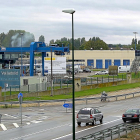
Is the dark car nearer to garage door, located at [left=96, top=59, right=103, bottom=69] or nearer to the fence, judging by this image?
the fence

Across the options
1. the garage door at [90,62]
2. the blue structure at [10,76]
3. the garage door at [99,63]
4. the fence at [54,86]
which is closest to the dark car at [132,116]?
the fence at [54,86]

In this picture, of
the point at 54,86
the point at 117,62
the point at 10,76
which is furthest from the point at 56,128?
the point at 117,62

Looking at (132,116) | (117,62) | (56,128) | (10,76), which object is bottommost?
(56,128)

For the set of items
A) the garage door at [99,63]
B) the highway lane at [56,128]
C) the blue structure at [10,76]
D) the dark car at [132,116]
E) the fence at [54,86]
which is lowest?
the highway lane at [56,128]

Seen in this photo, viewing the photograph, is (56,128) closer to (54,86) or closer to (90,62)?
(54,86)

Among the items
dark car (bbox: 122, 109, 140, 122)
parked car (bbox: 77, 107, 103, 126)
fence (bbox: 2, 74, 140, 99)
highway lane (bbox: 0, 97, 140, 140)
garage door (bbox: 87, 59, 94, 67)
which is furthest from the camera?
garage door (bbox: 87, 59, 94, 67)

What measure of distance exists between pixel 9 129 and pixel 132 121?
31.6 feet

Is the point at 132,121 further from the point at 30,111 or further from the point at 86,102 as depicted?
the point at 86,102

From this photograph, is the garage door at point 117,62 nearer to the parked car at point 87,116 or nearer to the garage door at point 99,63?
the garage door at point 99,63

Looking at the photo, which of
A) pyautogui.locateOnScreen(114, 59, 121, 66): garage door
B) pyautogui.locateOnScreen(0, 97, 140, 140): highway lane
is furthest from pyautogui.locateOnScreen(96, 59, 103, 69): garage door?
pyautogui.locateOnScreen(0, 97, 140, 140): highway lane

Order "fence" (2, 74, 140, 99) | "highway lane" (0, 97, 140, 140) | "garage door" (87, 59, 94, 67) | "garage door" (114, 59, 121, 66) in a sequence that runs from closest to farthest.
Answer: "highway lane" (0, 97, 140, 140) < "fence" (2, 74, 140, 99) < "garage door" (114, 59, 121, 66) < "garage door" (87, 59, 94, 67)

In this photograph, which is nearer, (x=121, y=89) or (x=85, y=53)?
(x=121, y=89)

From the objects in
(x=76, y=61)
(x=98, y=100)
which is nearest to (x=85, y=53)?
(x=76, y=61)

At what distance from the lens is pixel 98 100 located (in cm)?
4978
